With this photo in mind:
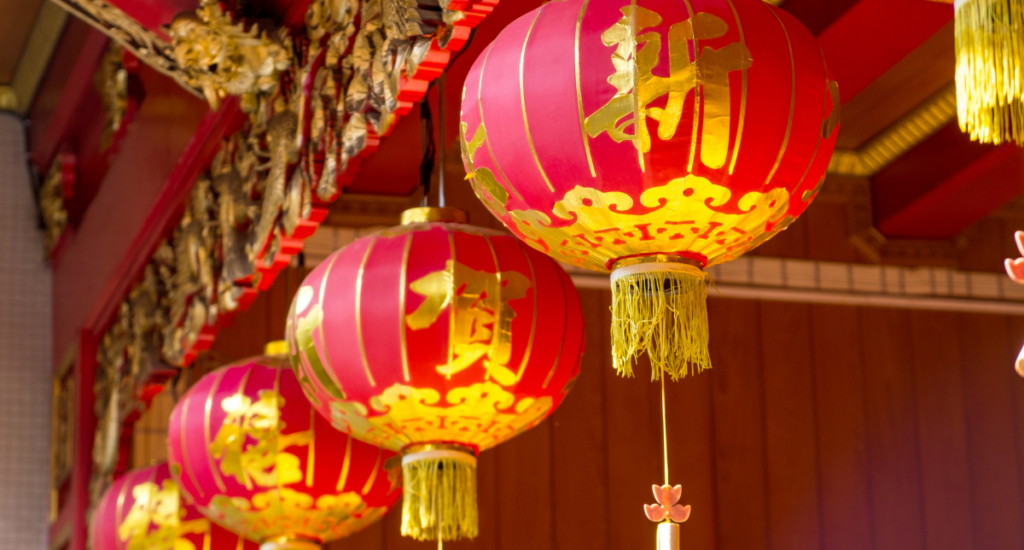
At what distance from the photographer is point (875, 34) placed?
362cm

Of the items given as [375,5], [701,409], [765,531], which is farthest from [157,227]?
[765,531]

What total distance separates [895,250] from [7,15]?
3.14m

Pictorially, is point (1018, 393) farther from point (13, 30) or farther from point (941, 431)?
point (13, 30)

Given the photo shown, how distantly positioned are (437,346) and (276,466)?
722 mm

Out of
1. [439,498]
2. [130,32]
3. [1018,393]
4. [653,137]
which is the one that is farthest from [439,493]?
[1018,393]

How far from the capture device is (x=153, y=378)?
13.0ft

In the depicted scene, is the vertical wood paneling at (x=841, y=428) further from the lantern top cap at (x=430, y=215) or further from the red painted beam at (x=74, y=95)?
the lantern top cap at (x=430, y=215)

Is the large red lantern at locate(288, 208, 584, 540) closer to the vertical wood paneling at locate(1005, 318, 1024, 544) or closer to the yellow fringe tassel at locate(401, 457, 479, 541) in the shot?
the yellow fringe tassel at locate(401, 457, 479, 541)

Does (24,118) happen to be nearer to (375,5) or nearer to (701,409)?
(701,409)

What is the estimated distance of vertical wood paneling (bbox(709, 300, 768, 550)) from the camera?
4.83m

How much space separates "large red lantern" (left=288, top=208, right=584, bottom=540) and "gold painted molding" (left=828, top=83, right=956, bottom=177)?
2.55m

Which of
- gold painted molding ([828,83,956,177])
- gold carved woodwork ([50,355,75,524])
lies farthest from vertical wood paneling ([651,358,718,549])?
gold carved woodwork ([50,355,75,524])

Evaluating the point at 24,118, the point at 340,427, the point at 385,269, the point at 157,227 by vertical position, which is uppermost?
the point at 24,118

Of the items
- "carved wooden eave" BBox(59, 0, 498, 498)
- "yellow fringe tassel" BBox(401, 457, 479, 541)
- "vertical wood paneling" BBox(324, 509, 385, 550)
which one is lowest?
"vertical wood paneling" BBox(324, 509, 385, 550)
